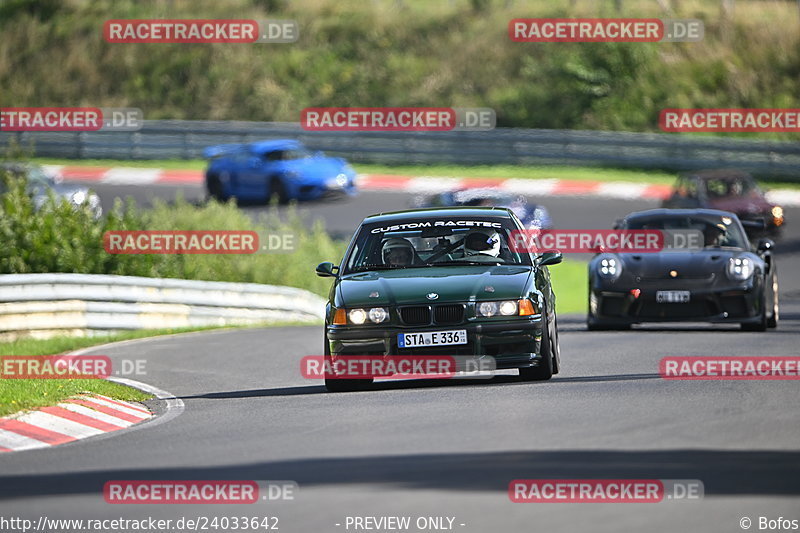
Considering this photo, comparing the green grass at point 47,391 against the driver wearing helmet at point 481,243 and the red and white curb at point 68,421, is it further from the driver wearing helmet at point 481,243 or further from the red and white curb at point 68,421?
the driver wearing helmet at point 481,243

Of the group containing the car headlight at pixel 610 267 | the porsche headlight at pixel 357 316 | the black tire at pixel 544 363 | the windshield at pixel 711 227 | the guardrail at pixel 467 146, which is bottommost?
the black tire at pixel 544 363

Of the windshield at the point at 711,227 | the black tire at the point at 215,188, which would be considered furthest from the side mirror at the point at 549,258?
the black tire at the point at 215,188

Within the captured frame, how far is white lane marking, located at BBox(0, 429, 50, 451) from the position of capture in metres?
9.60

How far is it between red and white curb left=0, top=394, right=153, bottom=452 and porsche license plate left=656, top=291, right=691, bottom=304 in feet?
21.5

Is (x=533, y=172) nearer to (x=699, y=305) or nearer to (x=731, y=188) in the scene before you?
(x=731, y=188)

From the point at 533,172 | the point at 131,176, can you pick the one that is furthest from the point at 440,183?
the point at 131,176

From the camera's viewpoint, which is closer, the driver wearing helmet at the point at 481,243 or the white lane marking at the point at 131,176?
the driver wearing helmet at the point at 481,243

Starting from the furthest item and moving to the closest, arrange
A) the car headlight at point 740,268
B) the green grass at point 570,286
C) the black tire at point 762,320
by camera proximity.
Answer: the green grass at point 570,286 < the black tire at point 762,320 < the car headlight at point 740,268

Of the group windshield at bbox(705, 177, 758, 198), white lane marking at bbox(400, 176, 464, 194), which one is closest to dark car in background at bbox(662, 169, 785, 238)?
windshield at bbox(705, 177, 758, 198)

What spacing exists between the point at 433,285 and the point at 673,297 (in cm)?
528

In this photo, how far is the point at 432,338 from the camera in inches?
442

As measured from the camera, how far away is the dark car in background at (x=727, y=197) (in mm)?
28156

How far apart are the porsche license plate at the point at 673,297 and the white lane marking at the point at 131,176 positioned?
23.2 meters

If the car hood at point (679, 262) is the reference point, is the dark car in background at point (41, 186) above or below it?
above
